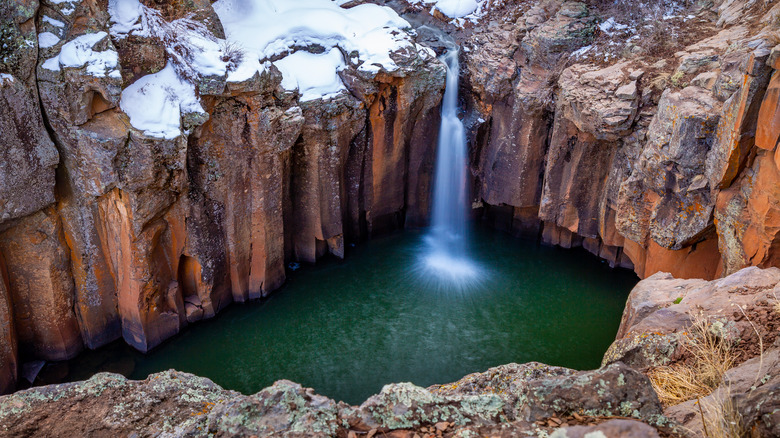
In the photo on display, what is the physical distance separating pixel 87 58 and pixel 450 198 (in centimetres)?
936

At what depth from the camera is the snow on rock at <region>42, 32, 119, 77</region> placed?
27.9 feet

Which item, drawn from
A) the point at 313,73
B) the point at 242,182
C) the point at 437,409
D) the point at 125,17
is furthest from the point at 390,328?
the point at 437,409

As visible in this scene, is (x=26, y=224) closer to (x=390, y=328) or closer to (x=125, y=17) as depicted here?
(x=125, y=17)

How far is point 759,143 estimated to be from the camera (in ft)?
25.6

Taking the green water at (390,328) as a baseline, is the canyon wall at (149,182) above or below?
above

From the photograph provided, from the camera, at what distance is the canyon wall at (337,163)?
335 inches

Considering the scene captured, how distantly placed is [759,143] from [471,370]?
5814 mm

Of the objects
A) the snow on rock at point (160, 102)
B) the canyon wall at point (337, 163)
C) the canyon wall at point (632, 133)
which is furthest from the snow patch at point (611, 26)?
the snow on rock at point (160, 102)

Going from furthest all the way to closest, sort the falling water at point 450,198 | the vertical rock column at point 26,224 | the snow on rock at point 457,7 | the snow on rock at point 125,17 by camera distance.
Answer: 1. the snow on rock at point 457,7
2. the falling water at point 450,198
3. the snow on rock at point 125,17
4. the vertical rock column at point 26,224

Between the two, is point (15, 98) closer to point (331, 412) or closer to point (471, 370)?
point (331, 412)

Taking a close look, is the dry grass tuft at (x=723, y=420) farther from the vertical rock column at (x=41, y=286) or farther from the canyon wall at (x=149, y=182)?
the vertical rock column at (x=41, y=286)

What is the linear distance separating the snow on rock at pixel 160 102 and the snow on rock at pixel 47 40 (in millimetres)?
1188

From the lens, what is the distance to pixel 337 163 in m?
12.6

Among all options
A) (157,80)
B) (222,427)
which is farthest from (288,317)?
(222,427)
